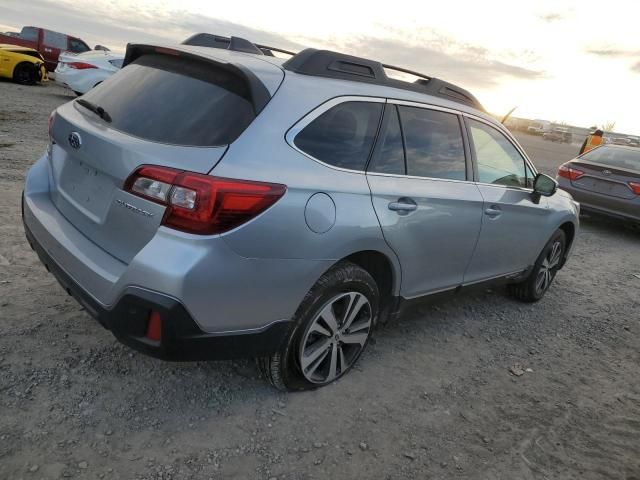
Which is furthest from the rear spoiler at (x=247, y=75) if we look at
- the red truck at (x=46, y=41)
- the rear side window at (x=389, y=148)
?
the red truck at (x=46, y=41)

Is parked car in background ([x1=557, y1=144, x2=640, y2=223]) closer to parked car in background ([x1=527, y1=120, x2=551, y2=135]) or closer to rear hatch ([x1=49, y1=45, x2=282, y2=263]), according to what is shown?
rear hatch ([x1=49, y1=45, x2=282, y2=263])

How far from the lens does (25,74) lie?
16.4 meters

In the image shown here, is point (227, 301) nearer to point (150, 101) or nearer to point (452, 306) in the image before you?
point (150, 101)

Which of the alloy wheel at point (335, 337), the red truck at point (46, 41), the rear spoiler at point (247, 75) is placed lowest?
the red truck at point (46, 41)

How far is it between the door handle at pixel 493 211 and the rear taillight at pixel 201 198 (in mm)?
2025

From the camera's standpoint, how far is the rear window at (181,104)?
244cm

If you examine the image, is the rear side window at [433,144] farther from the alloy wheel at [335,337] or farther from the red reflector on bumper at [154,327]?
the red reflector on bumper at [154,327]

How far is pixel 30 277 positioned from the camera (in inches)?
148

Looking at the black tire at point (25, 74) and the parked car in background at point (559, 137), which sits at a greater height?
the parked car in background at point (559, 137)

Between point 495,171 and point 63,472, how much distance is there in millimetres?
3308

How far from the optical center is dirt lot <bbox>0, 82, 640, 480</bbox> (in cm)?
246

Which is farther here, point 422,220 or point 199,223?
point 422,220

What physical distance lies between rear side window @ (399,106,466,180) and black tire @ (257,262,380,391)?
2.45 feet

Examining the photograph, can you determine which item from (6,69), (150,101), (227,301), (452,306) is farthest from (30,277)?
(6,69)
